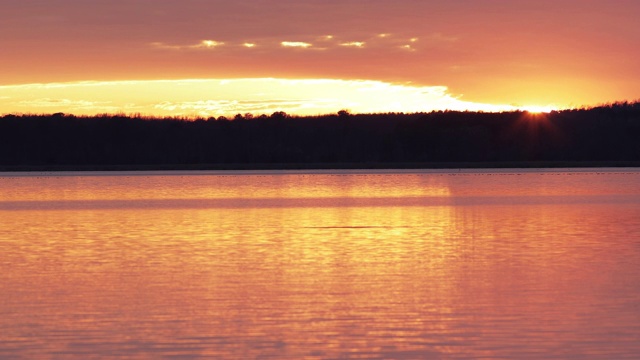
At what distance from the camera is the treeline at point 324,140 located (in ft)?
367

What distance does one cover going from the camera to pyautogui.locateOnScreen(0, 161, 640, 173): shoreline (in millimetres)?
100688

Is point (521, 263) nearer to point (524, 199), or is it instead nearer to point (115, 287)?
point (115, 287)

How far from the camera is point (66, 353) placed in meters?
11.3

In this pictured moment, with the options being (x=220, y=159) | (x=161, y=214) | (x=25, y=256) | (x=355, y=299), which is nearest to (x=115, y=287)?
(x=355, y=299)

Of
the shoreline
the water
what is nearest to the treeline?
the shoreline

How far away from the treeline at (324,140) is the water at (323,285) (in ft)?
259

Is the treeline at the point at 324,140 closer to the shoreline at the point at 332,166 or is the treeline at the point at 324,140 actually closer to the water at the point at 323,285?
the shoreline at the point at 332,166

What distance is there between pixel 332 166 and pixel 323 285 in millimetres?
90629

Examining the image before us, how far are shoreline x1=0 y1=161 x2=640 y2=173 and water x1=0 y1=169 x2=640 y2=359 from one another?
68.7 meters

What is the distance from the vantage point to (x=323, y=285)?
1644 centimetres

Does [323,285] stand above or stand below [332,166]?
above

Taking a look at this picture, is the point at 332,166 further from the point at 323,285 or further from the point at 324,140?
the point at 323,285

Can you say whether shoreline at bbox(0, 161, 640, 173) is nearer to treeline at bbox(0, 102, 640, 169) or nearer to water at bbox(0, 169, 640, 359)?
treeline at bbox(0, 102, 640, 169)

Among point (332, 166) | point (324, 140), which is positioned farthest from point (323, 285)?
point (324, 140)
